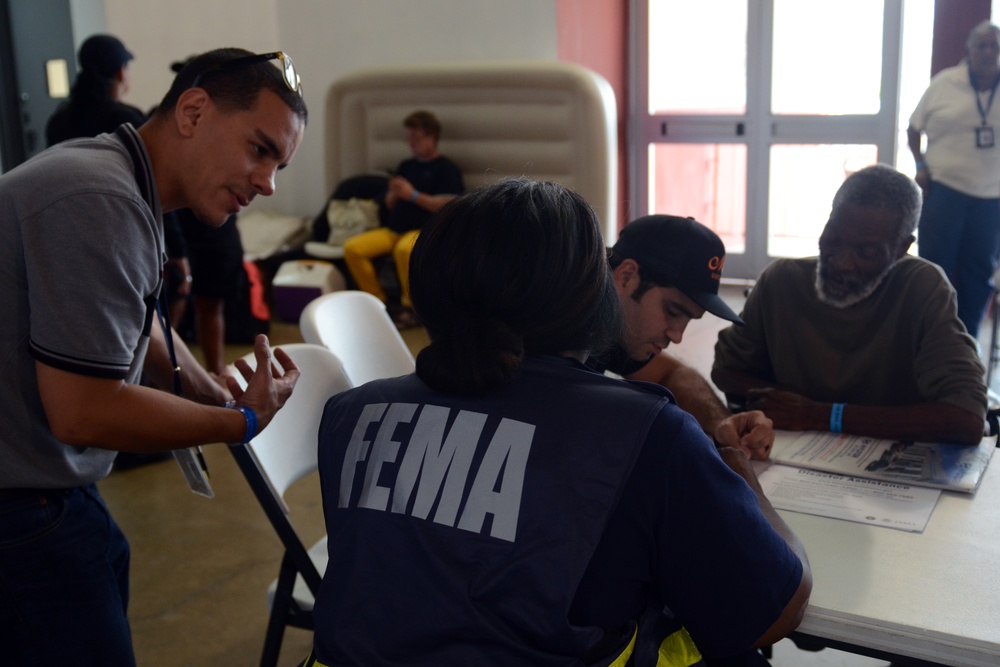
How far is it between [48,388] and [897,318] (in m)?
1.80

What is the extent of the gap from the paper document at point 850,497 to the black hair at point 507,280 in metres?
0.67

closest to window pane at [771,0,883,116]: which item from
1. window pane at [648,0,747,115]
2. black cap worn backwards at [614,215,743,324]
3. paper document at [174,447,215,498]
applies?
window pane at [648,0,747,115]

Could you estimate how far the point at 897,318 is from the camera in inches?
86.7

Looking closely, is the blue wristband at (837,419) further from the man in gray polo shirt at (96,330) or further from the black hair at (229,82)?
the black hair at (229,82)

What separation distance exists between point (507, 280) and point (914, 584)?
765mm

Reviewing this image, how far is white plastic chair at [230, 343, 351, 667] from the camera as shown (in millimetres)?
1886

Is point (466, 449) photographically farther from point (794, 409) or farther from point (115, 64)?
point (115, 64)

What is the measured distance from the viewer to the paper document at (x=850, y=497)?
156 centimetres

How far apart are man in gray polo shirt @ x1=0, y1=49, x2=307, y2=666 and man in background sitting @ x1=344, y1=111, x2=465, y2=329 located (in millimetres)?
4521

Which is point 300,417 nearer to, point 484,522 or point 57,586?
point 57,586

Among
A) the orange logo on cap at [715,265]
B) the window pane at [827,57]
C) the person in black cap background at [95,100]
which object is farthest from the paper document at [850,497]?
the window pane at [827,57]

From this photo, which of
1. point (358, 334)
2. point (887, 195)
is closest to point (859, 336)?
point (887, 195)

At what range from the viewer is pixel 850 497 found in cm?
165

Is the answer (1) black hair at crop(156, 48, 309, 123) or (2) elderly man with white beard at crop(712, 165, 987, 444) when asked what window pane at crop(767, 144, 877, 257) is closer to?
(2) elderly man with white beard at crop(712, 165, 987, 444)
